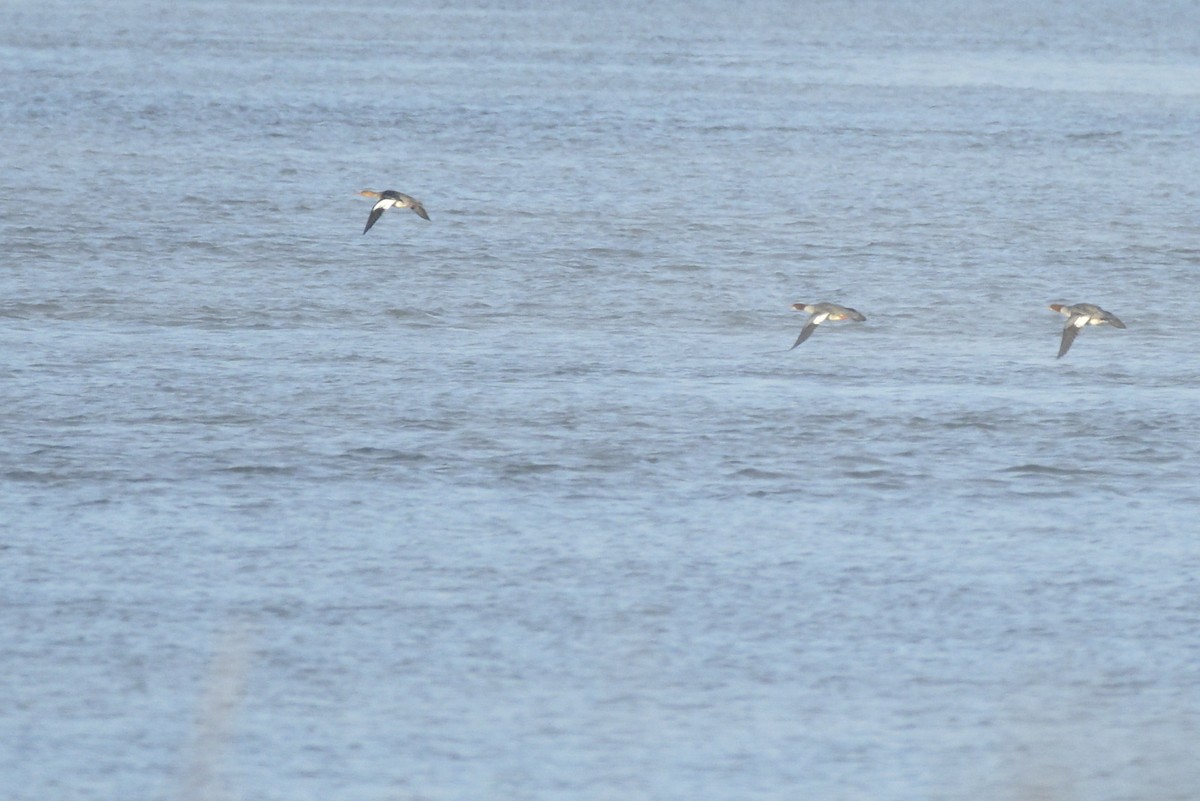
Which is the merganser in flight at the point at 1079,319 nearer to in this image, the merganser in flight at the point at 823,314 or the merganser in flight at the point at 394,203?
the merganser in flight at the point at 823,314

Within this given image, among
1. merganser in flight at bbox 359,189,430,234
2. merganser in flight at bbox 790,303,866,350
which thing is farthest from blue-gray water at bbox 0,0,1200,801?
merganser in flight at bbox 359,189,430,234

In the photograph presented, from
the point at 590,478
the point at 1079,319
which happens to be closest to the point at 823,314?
the point at 1079,319

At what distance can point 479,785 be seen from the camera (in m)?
7.94

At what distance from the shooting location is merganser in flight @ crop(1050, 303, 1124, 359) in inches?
564

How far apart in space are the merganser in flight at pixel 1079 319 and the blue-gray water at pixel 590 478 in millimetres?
378

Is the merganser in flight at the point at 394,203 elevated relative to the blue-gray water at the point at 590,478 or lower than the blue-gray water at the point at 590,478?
elevated

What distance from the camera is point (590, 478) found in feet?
39.7

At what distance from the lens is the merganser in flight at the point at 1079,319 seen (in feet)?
47.0

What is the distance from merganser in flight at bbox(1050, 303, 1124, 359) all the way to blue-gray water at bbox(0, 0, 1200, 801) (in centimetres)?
38

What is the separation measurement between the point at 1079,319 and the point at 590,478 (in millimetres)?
4319

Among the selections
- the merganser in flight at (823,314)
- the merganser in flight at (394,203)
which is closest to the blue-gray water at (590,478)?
the merganser in flight at (823,314)

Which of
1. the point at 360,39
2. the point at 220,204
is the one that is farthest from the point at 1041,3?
the point at 220,204

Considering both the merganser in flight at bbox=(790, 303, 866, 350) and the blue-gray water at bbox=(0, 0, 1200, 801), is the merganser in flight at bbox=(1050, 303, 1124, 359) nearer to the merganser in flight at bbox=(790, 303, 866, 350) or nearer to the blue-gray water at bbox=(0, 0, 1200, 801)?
the blue-gray water at bbox=(0, 0, 1200, 801)

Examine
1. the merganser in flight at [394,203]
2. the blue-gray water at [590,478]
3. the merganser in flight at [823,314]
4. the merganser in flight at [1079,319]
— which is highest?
the merganser in flight at [394,203]
